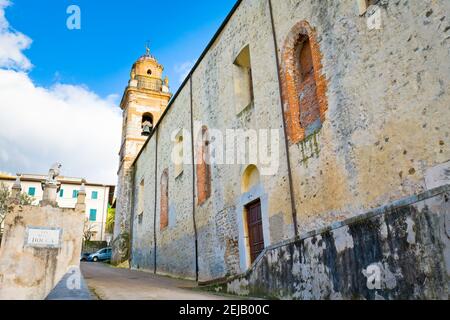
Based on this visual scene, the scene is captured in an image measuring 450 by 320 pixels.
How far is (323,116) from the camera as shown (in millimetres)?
6766

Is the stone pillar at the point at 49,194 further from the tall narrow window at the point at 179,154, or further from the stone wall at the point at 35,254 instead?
the tall narrow window at the point at 179,154

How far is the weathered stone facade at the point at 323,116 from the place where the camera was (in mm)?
4992

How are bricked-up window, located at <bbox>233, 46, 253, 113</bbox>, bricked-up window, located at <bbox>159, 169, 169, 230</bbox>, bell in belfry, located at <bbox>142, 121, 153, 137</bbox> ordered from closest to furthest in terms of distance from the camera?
bricked-up window, located at <bbox>233, 46, 253, 113</bbox> → bricked-up window, located at <bbox>159, 169, 169, 230</bbox> → bell in belfry, located at <bbox>142, 121, 153, 137</bbox>

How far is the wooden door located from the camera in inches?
339

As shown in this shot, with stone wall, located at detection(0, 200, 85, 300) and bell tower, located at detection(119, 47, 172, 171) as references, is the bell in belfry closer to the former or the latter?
bell tower, located at detection(119, 47, 172, 171)

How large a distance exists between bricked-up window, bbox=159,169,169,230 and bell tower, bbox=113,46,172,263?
6641 millimetres

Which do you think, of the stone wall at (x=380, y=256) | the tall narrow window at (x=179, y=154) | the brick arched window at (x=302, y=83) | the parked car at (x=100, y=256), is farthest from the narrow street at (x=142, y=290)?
the parked car at (x=100, y=256)

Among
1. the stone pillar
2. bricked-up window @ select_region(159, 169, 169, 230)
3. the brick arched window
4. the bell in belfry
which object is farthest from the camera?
the bell in belfry

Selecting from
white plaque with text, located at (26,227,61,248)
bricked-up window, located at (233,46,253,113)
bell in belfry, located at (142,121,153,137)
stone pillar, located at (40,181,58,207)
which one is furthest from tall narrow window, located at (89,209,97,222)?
bricked-up window, located at (233,46,253,113)

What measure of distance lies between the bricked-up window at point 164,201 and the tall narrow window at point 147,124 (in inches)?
310

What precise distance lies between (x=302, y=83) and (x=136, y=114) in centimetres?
1780

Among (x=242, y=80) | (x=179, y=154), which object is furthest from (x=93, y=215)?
(x=242, y=80)

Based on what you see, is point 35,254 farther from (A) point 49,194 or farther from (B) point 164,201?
(B) point 164,201
